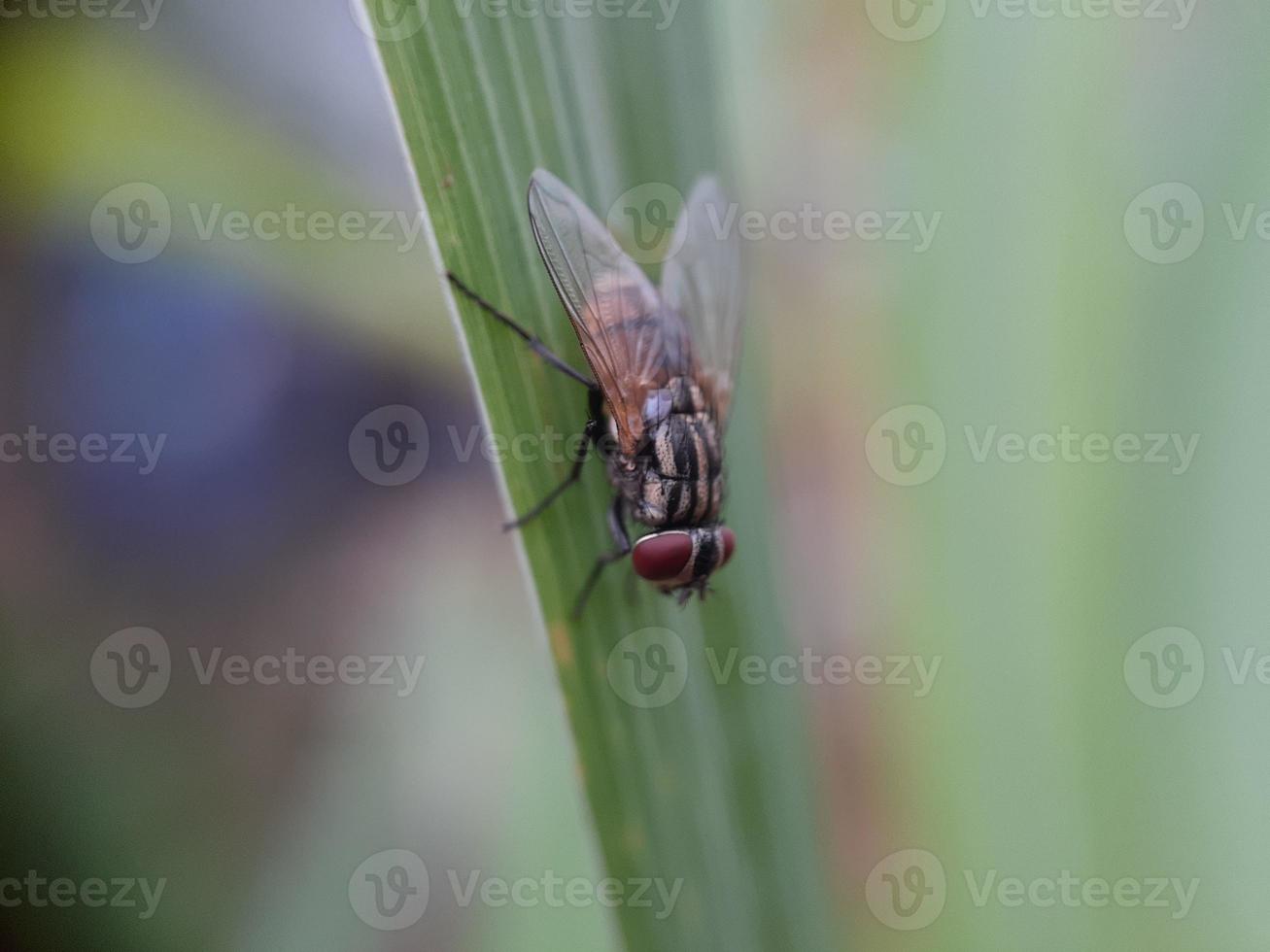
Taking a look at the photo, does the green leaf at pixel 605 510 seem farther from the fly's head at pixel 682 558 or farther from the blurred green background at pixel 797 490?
A: the blurred green background at pixel 797 490

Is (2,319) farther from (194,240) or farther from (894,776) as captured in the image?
(894,776)

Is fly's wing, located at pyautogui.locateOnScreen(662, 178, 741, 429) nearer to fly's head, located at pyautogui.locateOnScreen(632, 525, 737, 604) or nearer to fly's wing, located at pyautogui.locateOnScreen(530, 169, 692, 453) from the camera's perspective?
fly's wing, located at pyautogui.locateOnScreen(530, 169, 692, 453)

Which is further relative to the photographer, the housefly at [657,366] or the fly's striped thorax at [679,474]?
the fly's striped thorax at [679,474]

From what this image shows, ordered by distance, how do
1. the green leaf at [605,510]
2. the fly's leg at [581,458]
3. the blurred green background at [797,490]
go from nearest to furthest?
the green leaf at [605,510] → the fly's leg at [581,458] → the blurred green background at [797,490]

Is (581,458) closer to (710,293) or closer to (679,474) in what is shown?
(679,474)

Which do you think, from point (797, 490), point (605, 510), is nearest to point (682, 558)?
point (605, 510)

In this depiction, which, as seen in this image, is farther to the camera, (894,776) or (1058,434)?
(894,776)

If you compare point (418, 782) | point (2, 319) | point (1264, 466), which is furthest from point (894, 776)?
point (2, 319)

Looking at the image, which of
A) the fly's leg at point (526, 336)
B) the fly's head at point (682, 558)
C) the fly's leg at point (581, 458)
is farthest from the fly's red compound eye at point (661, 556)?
the fly's leg at point (526, 336)
